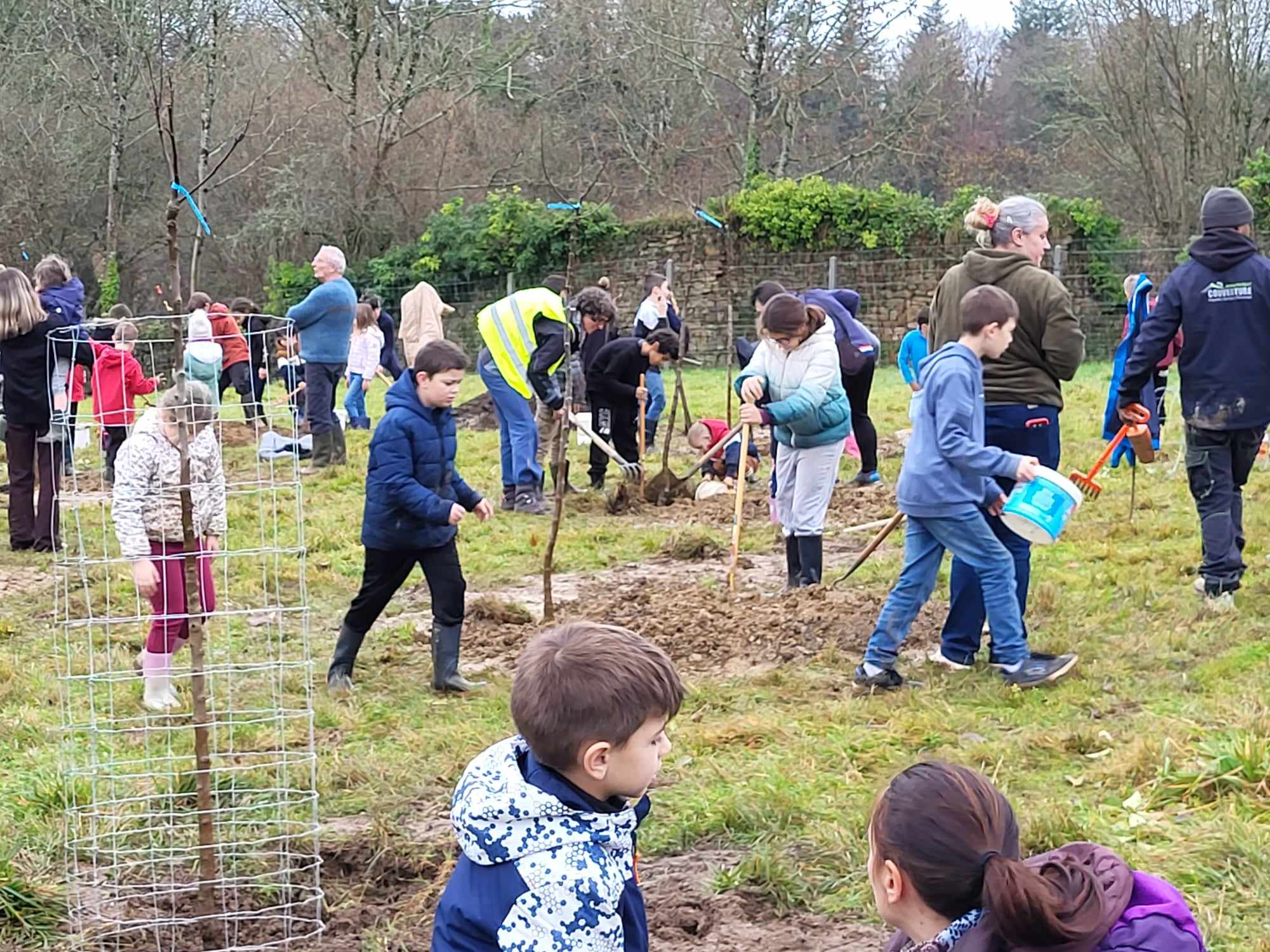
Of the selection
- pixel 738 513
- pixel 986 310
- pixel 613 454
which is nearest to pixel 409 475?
pixel 986 310

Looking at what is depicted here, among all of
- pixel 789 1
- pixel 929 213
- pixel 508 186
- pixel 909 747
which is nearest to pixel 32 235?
pixel 508 186

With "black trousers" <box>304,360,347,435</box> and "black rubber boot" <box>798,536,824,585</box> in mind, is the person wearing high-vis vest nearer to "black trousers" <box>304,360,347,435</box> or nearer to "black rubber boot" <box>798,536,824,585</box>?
"black trousers" <box>304,360,347,435</box>

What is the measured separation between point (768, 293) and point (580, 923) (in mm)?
7520

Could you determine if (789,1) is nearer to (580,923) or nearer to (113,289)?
(113,289)

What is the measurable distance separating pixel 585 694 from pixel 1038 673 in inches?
162

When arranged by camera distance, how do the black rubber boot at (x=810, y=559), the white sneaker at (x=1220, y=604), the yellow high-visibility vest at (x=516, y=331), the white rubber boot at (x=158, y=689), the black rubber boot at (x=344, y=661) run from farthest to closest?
the yellow high-visibility vest at (x=516, y=331) → the black rubber boot at (x=810, y=559) → the white sneaker at (x=1220, y=604) → the black rubber boot at (x=344, y=661) → the white rubber boot at (x=158, y=689)

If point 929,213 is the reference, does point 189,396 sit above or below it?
below

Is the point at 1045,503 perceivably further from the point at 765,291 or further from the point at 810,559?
the point at 765,291

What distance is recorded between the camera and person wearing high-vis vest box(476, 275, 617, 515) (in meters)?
11.1

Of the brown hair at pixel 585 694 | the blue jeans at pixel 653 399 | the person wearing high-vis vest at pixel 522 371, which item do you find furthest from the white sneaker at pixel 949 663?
the blue jeans at pixel 653 399

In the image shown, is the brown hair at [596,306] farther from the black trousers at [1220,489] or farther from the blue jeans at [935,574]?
the blue jeans at [935,574]

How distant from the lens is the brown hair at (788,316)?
750cm

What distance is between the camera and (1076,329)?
20.7 feet

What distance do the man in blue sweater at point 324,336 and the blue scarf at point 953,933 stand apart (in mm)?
11608
